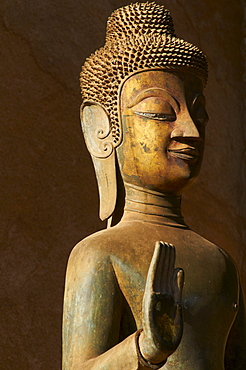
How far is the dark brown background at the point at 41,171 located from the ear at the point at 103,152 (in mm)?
741

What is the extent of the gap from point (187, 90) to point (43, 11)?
113 cm

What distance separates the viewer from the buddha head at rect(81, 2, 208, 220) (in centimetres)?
238

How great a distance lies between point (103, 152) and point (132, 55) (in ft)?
0.89

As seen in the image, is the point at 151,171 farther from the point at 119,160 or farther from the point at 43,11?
the point at 43,11

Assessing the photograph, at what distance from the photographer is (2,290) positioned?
3104mm

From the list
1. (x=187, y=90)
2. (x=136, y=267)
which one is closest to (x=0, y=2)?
(x=187, y=90)

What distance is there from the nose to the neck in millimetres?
172

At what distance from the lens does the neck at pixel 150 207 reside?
2.42m

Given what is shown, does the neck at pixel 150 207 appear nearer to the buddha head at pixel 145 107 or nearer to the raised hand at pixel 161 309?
the buddha head at pixel 145 107

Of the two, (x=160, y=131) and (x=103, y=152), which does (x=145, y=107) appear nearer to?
(x=160, y=131)

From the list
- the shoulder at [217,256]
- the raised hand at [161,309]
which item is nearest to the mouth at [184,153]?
the shoulder at [217,256]

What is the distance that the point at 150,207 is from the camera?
2.42m

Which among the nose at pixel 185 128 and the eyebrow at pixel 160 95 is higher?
the eyebrow at pixel 160 95

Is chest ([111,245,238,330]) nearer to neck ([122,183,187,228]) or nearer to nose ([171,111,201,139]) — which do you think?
neck ([122,183,187,228])
